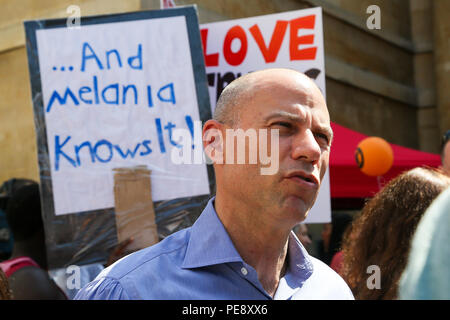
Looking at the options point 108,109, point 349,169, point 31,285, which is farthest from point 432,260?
point 349,169

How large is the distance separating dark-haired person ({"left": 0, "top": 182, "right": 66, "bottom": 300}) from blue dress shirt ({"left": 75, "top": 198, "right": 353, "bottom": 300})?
1514 millimetres

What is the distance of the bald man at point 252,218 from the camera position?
1334 mm

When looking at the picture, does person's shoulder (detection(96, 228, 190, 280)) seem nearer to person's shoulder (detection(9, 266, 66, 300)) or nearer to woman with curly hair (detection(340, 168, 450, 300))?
woman with curly hair (detection(340, 168, 450, 300))

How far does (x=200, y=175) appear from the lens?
11.5 ft

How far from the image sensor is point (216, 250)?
138 cm

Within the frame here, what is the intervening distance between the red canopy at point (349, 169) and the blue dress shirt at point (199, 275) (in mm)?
3903

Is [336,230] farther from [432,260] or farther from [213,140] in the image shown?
[432,260]

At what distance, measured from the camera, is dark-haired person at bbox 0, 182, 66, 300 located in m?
A: 2.83

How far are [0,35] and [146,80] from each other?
384 centimetres

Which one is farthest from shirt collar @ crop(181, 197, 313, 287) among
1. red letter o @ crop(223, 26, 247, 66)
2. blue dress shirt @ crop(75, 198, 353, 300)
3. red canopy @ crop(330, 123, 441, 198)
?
red canopy @ crop(330, 123, 441, 198)

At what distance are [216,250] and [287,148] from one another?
0.26 m

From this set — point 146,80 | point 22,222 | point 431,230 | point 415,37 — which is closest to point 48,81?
point 146,80

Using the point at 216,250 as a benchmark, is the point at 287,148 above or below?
above

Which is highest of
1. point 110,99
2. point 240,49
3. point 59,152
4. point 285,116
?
point 240,49
